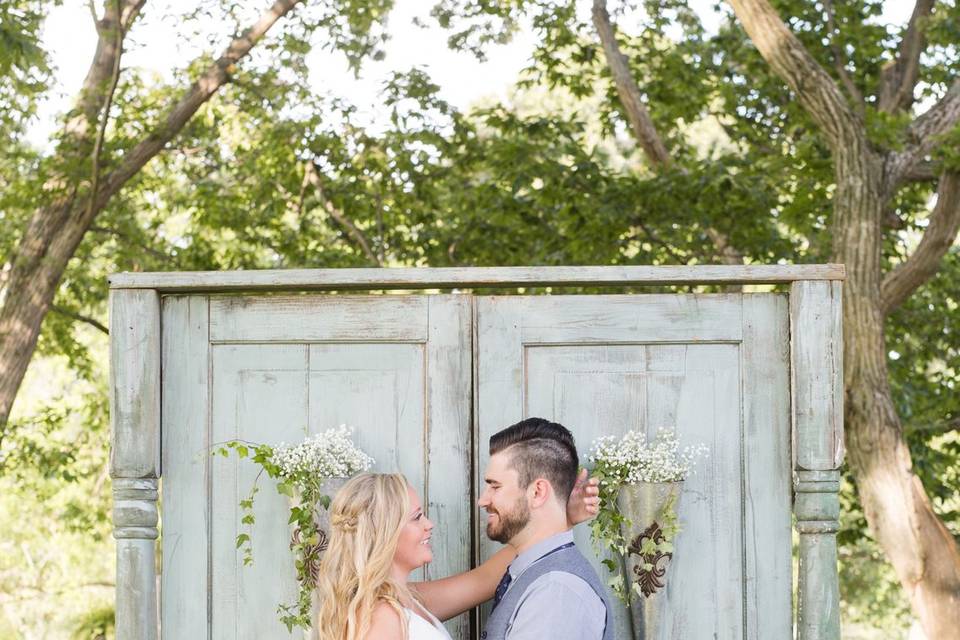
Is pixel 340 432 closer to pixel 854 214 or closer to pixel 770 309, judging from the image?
pixel 770 309

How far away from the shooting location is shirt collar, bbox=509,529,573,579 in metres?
3.42

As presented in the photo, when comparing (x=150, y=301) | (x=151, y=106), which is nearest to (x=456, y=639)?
(x=150, y=301)

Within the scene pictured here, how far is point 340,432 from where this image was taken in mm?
3764

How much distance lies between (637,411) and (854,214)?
15.1 ft

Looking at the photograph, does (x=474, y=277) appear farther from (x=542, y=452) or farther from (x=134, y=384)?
(x=134, y=384)

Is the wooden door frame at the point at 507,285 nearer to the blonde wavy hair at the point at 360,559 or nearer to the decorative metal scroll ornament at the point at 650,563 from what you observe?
the decorative metal scroll ornament at the point at 650,563

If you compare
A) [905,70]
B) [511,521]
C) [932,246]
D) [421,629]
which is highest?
[905,70]

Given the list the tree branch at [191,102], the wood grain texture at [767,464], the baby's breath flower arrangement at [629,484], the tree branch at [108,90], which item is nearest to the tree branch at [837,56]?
the tree branch at [191,102]

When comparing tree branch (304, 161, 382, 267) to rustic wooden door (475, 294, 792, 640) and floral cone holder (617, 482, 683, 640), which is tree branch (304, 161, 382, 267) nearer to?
rustic wooden door (475, 294, 792, 640)

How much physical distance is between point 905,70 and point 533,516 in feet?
25.5

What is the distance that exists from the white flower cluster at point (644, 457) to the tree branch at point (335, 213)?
7.58 meters

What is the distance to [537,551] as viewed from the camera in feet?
11.2

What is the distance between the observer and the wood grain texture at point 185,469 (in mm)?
3830

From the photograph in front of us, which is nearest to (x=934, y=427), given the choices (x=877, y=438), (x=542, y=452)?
(x=877, y=438)
